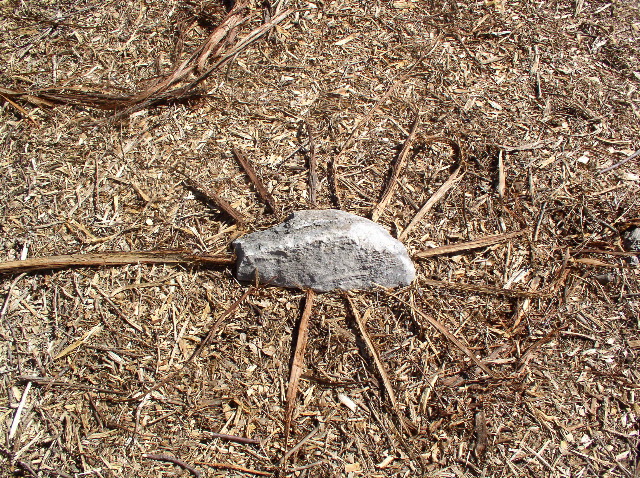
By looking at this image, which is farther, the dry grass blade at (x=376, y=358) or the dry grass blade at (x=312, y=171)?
the dry grass blade at (x=312, y=171)

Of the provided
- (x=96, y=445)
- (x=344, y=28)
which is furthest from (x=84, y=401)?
(x=344, y=28)

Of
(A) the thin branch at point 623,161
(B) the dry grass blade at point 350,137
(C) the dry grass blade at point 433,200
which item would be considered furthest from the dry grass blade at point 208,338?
(A) the thin branch at point 623,161

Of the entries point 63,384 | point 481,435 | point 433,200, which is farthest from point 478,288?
point 63,384

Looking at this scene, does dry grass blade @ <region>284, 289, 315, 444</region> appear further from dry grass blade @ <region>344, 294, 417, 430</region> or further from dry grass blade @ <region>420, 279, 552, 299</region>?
dry grass blade @ <region>420, 279, 552, 299</region>

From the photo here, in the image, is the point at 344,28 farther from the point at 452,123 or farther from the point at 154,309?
the point at 154,309

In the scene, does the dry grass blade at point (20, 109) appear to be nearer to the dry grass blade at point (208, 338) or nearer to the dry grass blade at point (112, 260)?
the dry grass blade at point (112, 260)

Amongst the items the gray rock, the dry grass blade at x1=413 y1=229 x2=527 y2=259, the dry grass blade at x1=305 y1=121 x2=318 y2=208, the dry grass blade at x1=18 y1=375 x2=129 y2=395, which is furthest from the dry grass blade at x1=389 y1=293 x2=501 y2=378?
the dry grass blade at x1=18 y1=375 x2=129 y2=395
